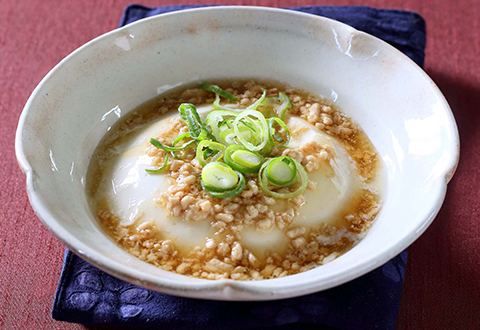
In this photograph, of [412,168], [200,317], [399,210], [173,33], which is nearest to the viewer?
[200,317]

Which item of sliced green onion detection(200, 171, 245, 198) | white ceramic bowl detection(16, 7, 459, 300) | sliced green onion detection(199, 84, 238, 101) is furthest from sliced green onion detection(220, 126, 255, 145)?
white ceramic bowl detection(16, 7, 459, 300)

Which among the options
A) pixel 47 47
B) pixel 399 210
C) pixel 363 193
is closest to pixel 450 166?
pixel 399 210

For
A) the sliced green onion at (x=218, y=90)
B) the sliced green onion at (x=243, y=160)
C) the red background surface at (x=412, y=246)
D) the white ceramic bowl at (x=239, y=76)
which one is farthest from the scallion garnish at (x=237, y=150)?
the red background surface at (x=412, y=246)

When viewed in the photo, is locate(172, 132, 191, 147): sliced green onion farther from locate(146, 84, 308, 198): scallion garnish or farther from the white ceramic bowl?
the white ceramic bowl

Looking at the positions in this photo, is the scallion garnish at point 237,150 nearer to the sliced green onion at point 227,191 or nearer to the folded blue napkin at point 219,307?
the sliced green onion at point 227,191

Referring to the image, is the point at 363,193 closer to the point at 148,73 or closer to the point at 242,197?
the point at 242,197

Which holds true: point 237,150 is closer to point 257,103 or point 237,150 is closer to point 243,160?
point 243,160
